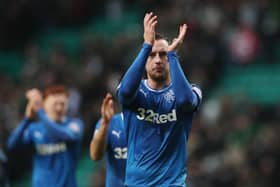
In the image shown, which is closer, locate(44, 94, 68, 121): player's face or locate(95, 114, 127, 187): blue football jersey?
locate(95, 114, 127, 187): blue football jersey

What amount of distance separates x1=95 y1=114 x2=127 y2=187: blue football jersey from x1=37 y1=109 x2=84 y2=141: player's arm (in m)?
1.38

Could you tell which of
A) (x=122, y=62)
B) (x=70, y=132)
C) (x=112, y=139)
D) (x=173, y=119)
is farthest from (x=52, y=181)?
(x=122, y=62)

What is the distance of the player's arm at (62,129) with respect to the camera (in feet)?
37.2

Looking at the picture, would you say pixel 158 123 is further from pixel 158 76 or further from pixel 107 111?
pixel 107 111

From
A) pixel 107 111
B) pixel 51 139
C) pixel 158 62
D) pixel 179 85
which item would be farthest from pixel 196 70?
pixel 179 85

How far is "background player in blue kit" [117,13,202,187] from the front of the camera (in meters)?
8.49

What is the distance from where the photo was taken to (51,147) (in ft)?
38.3

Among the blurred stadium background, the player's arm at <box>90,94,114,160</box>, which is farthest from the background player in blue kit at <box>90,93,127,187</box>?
the blurred stadium background

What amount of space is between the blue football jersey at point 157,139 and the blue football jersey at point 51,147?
2.97 metres

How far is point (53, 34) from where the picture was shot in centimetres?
2209

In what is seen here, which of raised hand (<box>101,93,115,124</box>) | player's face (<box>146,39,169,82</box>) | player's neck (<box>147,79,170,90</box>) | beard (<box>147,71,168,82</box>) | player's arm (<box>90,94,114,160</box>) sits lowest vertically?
player's arm (<box>90,94,114,160</box>)

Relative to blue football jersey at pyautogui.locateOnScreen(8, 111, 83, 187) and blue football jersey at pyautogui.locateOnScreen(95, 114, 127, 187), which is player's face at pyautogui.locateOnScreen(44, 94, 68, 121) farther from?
blue football jersey at pyautogui.locateOnScreen(95, 114, 127, 187)

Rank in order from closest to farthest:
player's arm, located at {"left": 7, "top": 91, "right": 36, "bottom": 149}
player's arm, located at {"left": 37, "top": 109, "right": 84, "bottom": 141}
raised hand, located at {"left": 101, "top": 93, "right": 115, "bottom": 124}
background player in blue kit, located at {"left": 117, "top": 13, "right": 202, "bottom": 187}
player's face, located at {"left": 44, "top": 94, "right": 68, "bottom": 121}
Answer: background player in blue kit, located at {"left": 117, "top": 13, "right": 202, "bottom": 187}
raised hand, located at {"left": 101, "top": 93, "right": 115, "bottom": 124}
player's arm, located at {"left": 37, "top": 109, "right": 84, "bottom": 141}
player's arm, located at {"left": 7, "top": 91, "right": 36, "bottom": 149}
player's face, located at {"left": 44, "top": 94, "right": 68, "bottom": 121}

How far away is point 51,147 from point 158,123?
3380 mm
